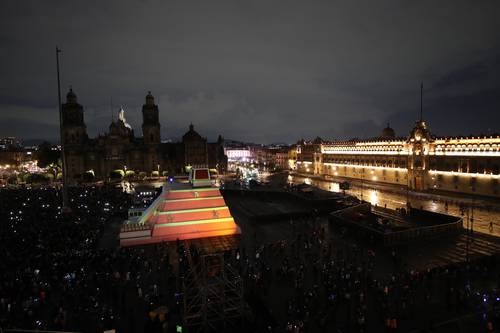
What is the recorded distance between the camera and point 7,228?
87.4ft

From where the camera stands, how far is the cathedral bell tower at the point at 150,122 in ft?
270

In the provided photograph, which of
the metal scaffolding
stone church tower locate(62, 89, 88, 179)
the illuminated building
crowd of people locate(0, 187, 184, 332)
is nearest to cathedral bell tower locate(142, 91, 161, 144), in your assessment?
stone church tower locate(62, 89, 88, 179)

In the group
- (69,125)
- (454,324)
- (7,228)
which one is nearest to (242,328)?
(454,324)

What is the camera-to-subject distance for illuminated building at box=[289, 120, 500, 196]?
151ft

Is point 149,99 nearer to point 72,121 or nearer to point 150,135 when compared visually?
point 150,135

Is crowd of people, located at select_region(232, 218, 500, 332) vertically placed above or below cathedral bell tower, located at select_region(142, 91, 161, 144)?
below

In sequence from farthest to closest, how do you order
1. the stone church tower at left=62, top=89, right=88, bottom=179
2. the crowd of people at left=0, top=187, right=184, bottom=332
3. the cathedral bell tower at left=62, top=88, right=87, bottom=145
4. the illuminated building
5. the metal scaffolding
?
the cathedral bell tower at left=62, top=88, right=87, bottom=145 → the stone church tower at left=62, top=89, right=88, bottom=179 → the illuminated building → the crowd of people at left=0, top=187, right=184, bottom=332 → the metal scaffolding

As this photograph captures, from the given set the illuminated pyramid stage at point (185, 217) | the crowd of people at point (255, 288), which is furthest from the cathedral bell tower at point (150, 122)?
the crowd of people at point (255, 288)

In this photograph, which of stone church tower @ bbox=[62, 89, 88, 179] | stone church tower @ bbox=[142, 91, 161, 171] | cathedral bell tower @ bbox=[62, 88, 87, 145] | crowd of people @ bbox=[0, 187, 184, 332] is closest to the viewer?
crowd of people @ bbox=[0, 187, 184, 332]

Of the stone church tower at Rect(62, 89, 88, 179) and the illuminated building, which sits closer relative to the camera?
the illuminated building

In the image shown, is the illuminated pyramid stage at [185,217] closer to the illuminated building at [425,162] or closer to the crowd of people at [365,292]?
the crowd of people at [365,292]

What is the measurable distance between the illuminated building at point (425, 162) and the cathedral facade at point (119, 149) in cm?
4055

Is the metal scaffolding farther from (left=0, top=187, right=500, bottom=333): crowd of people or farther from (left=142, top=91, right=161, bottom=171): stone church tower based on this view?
(left=142, top=91, right=161, bottom=171): stone church tower

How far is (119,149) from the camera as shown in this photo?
260 feet
